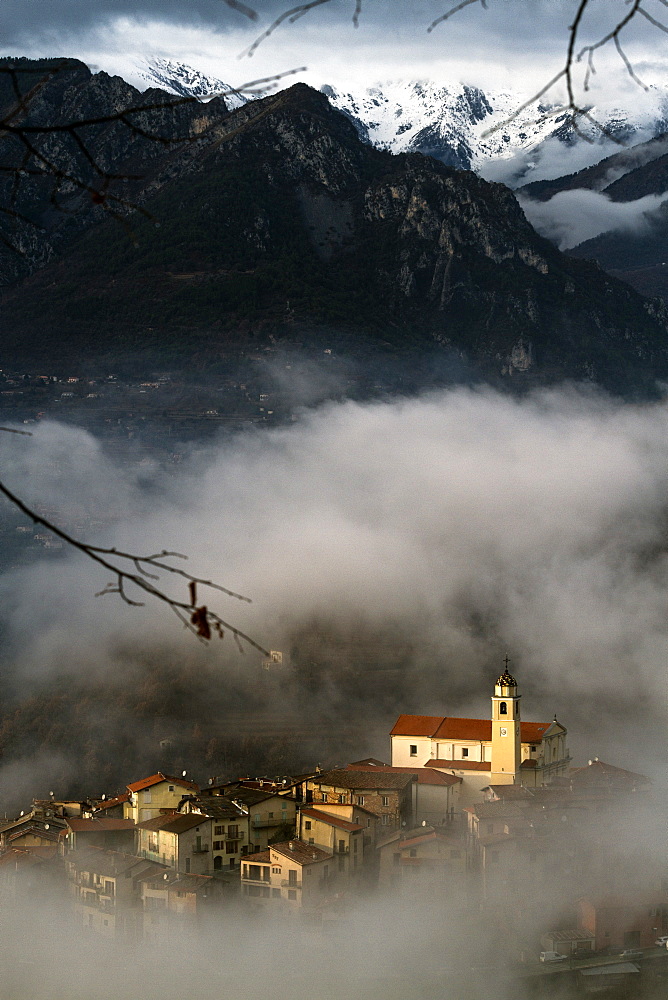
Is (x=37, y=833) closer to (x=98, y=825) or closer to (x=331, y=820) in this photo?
(x=98, y=825)

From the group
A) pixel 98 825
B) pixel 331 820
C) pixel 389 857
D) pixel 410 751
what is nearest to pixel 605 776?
pixel 410 751

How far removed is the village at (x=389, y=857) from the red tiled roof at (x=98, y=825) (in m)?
0.11

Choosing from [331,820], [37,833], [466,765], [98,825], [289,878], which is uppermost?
[466,765]

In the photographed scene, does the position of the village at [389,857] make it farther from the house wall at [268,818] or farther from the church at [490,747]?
the church at [490,747]

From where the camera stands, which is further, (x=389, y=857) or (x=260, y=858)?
(x=389, y=857)

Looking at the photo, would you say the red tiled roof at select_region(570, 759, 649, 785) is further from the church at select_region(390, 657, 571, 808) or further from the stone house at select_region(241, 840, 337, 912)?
the stone house at select_region(241, 840, 337, 912)

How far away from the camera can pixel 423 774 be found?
68.9 meters

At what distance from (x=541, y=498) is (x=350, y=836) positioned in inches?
5635

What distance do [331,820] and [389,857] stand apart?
110 inches

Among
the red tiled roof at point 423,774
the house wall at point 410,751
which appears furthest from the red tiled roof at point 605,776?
the house wall at point 410,751

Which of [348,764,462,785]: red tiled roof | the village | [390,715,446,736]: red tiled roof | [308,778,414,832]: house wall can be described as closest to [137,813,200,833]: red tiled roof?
the village

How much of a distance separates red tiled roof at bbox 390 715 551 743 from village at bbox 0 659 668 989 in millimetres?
2986

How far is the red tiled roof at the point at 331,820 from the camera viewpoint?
58588mm

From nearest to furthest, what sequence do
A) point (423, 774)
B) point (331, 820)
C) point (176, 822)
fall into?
point (331, 820) → point (176, 822) → point (423, 774)
